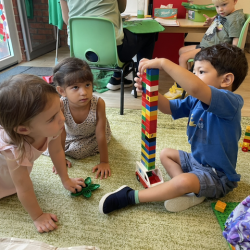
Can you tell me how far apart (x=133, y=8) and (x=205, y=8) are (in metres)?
0.83

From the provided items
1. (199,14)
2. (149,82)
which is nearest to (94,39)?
(149,82)

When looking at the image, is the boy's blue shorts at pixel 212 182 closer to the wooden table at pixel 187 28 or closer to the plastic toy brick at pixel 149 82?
the plastic toy brick at pixel 149 82

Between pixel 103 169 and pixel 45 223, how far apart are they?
0.38 m

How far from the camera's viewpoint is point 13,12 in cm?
284

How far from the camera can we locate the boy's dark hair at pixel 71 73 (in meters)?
1.10

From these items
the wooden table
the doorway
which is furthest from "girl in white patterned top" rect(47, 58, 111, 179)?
the doorway

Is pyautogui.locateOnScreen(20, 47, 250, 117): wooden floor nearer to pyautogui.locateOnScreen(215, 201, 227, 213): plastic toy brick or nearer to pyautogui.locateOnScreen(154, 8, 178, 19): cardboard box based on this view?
pyautogui.locateOnScreen(154, 8, 178, 19): cardboard box

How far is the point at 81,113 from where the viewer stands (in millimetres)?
1241

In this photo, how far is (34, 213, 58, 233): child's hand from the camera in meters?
0.90

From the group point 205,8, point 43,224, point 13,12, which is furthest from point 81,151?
point 13,12

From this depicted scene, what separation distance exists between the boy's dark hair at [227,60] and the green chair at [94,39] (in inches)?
31.1

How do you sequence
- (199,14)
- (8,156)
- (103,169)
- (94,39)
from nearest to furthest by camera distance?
(8,156) → (103,169) → (94,39) → (199,14)

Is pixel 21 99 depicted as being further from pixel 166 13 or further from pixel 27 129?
pixel 166 13

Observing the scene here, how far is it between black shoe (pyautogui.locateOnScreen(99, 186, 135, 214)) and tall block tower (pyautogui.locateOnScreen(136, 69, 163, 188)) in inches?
4.3
